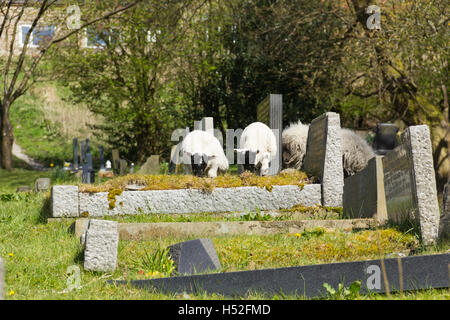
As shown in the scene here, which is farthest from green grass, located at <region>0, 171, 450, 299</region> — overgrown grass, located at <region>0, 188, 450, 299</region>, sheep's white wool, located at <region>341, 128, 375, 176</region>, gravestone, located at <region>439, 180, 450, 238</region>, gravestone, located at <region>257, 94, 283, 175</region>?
gravestone, located at <region>257, 94, 283, 175</region>

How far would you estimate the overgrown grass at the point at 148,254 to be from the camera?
15.0 feet

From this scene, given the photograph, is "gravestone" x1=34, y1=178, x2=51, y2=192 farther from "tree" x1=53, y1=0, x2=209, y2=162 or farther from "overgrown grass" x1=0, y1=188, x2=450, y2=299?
"tree" x1=53, y1=0, x2=209, y2=162

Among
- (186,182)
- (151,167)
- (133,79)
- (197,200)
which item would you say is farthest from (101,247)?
(133,79)

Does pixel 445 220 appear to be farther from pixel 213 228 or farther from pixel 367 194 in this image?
pixel 213 228

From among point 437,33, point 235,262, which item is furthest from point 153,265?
point 437,33

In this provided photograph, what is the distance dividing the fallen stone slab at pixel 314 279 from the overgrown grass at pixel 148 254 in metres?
0.08

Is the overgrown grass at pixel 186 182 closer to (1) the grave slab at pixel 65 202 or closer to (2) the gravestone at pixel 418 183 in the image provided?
(1) the grave slab at pixel 65 202

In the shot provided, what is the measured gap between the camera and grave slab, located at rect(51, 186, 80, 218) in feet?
25.8

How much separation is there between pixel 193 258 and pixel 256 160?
4724mm

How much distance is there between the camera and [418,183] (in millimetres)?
6117

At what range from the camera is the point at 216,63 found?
1925 cm

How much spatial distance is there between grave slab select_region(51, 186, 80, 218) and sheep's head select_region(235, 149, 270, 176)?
3017 millimetres

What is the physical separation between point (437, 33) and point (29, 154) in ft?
59.3

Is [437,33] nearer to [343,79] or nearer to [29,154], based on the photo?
[343,79]
